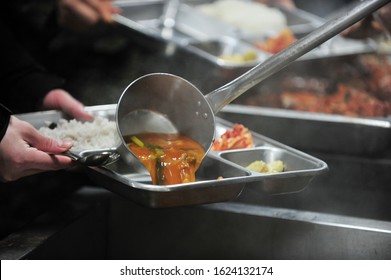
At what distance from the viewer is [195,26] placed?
4242 millimetres

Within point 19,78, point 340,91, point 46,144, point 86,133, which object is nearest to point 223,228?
point 86,133

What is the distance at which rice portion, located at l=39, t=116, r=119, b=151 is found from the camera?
188cm

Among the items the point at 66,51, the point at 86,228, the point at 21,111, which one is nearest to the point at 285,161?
the point at 86,228

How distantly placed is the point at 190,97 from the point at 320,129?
3.42 ft

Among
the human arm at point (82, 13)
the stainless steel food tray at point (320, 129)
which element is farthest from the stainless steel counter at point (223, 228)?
the human arm at point (82, 13)

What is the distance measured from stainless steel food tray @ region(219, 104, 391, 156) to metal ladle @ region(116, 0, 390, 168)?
89cm

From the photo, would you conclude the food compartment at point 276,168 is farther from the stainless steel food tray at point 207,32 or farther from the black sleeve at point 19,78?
the stainless steel food tray at point 207,32

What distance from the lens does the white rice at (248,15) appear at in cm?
414

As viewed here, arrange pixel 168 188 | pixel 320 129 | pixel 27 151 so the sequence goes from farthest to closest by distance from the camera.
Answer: pixel 320 129
pixel 27 151
pixel 168 188

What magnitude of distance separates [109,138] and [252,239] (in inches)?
24.8

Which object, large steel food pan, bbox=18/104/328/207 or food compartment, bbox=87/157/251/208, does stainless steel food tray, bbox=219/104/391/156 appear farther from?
food compartment, bbox=87/157/251/208

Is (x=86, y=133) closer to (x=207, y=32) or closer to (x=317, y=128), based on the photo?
(x=317, y=128)

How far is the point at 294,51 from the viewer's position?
1.80 m

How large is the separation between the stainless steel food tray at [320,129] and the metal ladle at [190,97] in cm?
89
